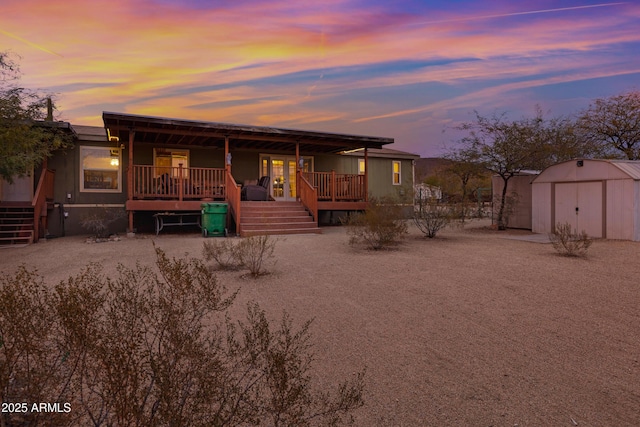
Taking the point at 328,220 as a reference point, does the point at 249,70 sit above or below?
above

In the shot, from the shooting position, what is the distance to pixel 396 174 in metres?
20.2

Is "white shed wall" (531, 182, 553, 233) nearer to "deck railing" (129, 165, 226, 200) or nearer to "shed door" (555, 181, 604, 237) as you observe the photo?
"shed door" (555, 181, 604, 237)

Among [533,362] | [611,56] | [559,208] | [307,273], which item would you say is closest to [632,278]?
[533,362]

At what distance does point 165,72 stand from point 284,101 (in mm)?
6161

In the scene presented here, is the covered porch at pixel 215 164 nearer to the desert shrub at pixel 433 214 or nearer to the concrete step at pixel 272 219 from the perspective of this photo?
the concrete step at pixel 272 219

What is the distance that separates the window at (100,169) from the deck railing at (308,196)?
701 cm

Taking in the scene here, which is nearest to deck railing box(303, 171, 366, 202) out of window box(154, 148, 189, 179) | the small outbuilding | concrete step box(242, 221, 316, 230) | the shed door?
concrete step box(242, 221, 316, 230)

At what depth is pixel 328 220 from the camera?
18.2m

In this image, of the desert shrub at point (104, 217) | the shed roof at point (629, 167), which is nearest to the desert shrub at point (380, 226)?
the shed roof at point (629, 167)

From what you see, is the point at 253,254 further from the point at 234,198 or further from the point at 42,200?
the point at 42,200

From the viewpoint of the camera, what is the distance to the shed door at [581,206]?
39.0 feet

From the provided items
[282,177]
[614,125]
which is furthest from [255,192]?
[614,125]

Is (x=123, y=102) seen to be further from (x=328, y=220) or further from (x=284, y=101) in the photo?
(x=328, y=220)

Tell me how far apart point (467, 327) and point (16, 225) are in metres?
13.0
